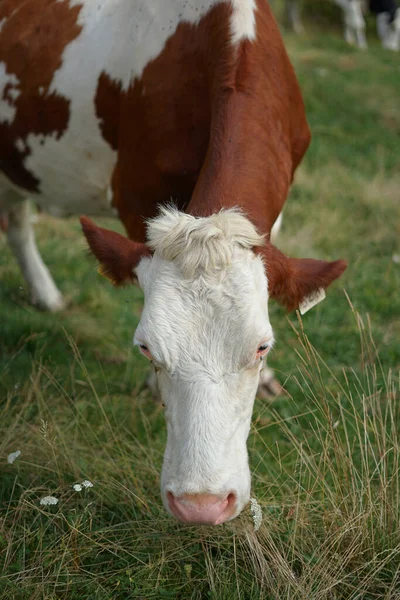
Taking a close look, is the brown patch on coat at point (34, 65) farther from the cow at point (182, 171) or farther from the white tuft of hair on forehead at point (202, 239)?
the white tuft of hair on forehead at point (202, 239)

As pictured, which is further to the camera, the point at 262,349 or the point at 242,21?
the point at 242,21

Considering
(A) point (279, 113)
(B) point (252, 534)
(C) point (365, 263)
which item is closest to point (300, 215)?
(C) point (365, 263)

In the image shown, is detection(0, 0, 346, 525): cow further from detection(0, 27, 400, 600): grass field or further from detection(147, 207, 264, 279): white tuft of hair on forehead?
detection(0, 27, 400, 600): grass field

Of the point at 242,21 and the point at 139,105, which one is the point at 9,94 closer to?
the point at 139,105

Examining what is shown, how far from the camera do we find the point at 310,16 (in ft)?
51.4

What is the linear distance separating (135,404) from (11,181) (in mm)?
1613

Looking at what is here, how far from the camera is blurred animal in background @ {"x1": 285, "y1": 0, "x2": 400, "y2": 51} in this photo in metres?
14.0

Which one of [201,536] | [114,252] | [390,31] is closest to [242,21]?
[114,252]

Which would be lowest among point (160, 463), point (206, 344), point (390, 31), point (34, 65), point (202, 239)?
point (390, 31)

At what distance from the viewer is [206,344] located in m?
2.37

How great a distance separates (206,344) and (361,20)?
44.5ft

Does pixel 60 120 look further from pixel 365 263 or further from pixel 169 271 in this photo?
pixel 365 263

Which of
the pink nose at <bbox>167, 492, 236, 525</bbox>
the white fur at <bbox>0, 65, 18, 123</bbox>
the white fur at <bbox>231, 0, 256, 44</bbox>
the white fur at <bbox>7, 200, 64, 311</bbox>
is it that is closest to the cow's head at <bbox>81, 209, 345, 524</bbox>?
the pink nose at <bbox>167, 492, 236, 525</bbox>

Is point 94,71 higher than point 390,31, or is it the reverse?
point 94,71
